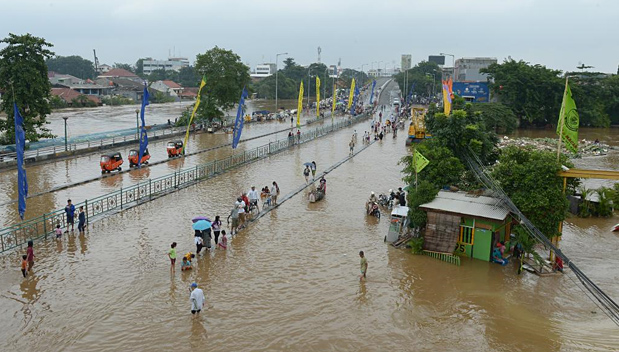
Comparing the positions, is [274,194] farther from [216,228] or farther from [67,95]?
[67,95]

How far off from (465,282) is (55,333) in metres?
11.0

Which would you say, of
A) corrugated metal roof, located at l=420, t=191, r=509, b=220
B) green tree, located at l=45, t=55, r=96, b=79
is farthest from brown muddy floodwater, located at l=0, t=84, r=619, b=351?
green tree, located at l=45, t=55, r=96, b=79

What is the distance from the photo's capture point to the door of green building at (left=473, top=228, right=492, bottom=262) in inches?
663

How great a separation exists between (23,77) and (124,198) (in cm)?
1713

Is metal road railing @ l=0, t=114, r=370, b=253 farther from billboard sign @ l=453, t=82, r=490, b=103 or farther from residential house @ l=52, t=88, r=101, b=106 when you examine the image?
residential house @ l=52, t=88, r=101, b=106

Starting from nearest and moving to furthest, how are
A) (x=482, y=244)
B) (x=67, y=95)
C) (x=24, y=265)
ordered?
(x=24, y=265) → (x=482, y=244) → (x=67, y=95)

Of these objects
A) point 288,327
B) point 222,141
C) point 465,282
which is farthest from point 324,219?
point 222,141

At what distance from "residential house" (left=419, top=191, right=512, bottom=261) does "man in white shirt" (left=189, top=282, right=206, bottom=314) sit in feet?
27.1

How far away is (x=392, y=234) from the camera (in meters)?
18.9

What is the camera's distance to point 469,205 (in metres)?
17.5

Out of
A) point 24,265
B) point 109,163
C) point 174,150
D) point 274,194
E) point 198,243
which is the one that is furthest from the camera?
point 174,150

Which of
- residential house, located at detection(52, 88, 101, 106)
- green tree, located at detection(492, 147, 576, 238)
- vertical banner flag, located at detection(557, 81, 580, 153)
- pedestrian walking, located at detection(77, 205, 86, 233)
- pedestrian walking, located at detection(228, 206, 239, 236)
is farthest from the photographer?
residential house, located at detection(52, 88, 101, 106)

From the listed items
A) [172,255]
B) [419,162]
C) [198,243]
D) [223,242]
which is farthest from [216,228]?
[419,162]

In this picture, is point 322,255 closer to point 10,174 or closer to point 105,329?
point 105,329
